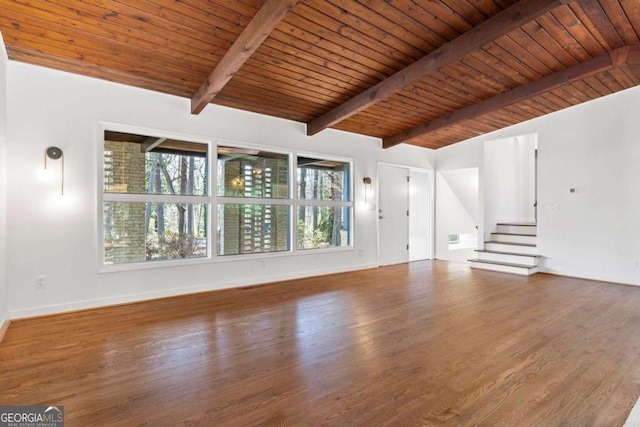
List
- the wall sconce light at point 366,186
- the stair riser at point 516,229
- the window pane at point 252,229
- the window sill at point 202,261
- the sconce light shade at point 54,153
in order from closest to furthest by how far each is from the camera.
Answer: the sconce light shade at point 54,153
the window sill at point 202,261
the window pane at point 252,229
the wall sconce light at point 366,186
the stair riser at point 516,229

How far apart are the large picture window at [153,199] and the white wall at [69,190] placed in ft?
0.60

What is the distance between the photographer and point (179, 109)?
4.35 metres

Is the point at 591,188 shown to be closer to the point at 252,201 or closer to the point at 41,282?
the point at 252,201

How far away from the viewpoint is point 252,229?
510cm

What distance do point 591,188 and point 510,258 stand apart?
1.78 meters

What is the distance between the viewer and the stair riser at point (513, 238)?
6512 millimetres

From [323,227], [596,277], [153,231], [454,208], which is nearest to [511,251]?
[596,277]

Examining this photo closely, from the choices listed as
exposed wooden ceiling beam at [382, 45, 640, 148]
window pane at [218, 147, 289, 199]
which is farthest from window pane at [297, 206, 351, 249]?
exposed wooden ceiling beam at [382, 45, 640, 148]

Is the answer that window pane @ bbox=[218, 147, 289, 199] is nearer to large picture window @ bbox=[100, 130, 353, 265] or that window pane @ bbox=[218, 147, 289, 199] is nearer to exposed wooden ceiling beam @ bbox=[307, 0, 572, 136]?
large picture window @ bbox=[100, 130, 353, 265]

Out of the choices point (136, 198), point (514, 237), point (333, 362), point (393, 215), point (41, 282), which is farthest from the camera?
point (393, 215)

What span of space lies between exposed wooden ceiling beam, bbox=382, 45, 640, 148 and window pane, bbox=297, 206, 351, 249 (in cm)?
208

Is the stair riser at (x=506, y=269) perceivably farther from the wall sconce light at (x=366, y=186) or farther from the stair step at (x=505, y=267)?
the wall sconce light at (x=366, y=186)

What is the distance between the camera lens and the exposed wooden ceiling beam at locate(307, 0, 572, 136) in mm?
3043

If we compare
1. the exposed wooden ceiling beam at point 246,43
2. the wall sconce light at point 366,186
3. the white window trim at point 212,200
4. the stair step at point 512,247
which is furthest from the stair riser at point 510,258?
the exposed wooden ceiling beam at point 246,43
